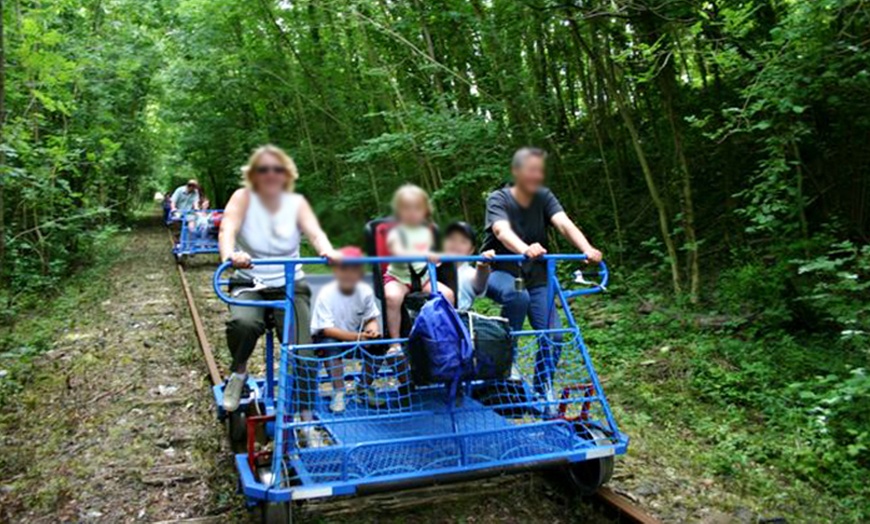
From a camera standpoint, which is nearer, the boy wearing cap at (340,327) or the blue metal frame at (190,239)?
the blue metal frame at (190,239)

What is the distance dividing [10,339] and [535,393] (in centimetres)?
724

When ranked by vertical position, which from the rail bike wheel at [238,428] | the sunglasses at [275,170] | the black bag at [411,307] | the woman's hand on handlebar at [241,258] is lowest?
the rail bike wheel at [238,428]

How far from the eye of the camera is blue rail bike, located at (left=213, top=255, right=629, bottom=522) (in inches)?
141

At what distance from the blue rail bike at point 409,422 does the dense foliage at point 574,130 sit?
3.60 ft

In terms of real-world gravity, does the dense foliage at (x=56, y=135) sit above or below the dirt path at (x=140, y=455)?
above

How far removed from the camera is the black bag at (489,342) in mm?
3863

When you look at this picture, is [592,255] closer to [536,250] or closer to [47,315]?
[536,250]

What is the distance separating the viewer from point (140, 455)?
516 cm

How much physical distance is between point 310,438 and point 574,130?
223 cm

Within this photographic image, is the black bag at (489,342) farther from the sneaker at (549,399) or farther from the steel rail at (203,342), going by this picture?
the steel rail at (203,342)

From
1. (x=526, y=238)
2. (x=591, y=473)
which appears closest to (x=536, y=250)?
(x=526, y=238)

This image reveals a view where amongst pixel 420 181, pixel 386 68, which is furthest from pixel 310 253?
pixel 386 68

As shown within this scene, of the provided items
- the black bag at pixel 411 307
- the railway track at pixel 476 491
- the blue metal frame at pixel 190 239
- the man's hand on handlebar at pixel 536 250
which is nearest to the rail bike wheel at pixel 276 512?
the railway track at pixel 476 491

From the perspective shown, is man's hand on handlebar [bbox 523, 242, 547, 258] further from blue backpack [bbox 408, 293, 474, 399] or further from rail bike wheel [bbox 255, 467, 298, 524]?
rail bike wheel [bbox 255, 467, 298, 524]
